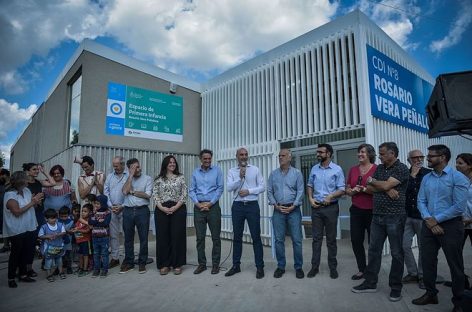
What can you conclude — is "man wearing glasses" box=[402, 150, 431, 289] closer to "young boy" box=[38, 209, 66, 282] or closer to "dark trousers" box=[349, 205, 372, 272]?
"dark trousers" box=[349, 205, 372, 272]

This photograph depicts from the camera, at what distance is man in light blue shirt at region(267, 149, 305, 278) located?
3690 millimetres

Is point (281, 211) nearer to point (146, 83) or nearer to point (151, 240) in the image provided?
point (151, 240)

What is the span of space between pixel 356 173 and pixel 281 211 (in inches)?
41.7

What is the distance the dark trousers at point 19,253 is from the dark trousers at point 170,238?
1.66 metres

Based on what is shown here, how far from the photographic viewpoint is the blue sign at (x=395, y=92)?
501cm

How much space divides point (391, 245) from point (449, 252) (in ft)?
1.58

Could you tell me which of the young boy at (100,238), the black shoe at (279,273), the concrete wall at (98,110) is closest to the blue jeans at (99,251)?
the young boy at (100,238)

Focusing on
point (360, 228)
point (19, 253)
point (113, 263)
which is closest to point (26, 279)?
point (19, 253)

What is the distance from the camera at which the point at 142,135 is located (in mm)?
6523

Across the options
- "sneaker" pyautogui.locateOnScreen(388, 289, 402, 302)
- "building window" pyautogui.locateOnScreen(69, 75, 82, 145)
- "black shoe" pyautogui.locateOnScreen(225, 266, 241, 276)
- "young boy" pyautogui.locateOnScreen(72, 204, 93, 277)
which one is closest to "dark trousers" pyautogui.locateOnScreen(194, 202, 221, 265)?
"black shoe" pyautogui.locateOnScreen(225, 266, 241, 276)

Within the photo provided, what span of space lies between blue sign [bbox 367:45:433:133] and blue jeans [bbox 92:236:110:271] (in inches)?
182

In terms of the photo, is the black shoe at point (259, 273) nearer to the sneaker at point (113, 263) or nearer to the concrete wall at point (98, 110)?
the sneaker at point (113, 263)

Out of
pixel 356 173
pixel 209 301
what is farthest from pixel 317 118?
pixel 209 301

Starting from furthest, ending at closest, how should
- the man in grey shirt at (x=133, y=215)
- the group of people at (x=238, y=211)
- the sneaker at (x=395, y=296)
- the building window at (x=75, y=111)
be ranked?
the building window at (x=75, y=111) → the man in grey shirt at (x=133, y=215) → the group of people at (x=238, y=211) → the sneaker at (x=395, y=296)
